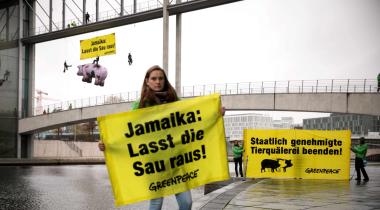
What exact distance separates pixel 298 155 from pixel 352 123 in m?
128

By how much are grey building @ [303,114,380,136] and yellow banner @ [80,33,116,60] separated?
114 meters

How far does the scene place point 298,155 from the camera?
48.4ft

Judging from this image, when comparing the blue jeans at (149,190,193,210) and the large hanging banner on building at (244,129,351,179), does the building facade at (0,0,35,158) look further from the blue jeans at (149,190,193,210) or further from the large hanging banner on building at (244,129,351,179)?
the blue jeans at (149,190,193,210)

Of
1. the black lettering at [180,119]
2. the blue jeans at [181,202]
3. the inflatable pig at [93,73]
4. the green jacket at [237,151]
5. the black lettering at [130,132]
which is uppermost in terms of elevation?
the inflatable pig at [93,73]

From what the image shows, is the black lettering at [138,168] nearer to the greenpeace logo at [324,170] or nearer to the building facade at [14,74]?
the greenpeace logo at [324,170]

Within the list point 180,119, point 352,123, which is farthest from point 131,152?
point 352,123

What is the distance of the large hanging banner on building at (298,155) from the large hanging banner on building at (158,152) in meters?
10.4

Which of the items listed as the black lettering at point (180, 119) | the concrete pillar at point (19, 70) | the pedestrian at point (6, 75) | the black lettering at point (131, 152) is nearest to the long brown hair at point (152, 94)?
the black lettering at point (180, 119)

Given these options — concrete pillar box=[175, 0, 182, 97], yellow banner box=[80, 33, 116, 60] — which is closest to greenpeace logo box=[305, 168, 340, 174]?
yellow banner box=[80, 33, 116, 60]

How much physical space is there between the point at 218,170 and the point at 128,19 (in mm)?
28293

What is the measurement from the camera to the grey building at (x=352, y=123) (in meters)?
128

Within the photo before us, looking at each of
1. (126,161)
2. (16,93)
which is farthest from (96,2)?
(126,161)

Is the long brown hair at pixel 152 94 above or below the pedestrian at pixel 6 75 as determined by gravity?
below

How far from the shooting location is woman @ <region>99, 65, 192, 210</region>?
13.1 feet
